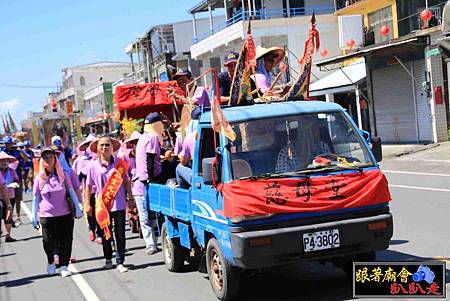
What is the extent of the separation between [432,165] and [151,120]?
11617mm

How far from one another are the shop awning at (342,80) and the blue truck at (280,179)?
20772mm

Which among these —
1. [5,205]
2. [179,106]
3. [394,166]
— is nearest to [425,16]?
[394,166]

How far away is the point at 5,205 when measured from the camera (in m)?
9.66

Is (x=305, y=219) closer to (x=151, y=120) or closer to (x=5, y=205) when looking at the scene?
(x=151, y=120)

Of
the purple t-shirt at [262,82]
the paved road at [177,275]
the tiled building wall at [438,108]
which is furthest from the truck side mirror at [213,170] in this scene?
the tiled building wall at [438,108]

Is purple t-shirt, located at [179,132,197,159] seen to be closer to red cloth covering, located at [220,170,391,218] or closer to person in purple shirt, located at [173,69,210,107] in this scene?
person in purple shirt, located at [173,69,210,107]

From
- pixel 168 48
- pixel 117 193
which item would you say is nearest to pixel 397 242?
pixel 117 193

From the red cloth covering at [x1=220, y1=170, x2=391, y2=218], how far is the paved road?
1039mm

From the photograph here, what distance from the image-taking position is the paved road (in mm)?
6668

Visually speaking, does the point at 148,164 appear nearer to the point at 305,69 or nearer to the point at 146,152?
the point at 146,152

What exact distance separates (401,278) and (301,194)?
50.9 inches

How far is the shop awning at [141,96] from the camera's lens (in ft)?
43.9

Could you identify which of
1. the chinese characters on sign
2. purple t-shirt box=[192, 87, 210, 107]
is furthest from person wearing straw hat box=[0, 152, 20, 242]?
the chinese characters on sign

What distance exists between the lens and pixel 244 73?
6.41 meters
